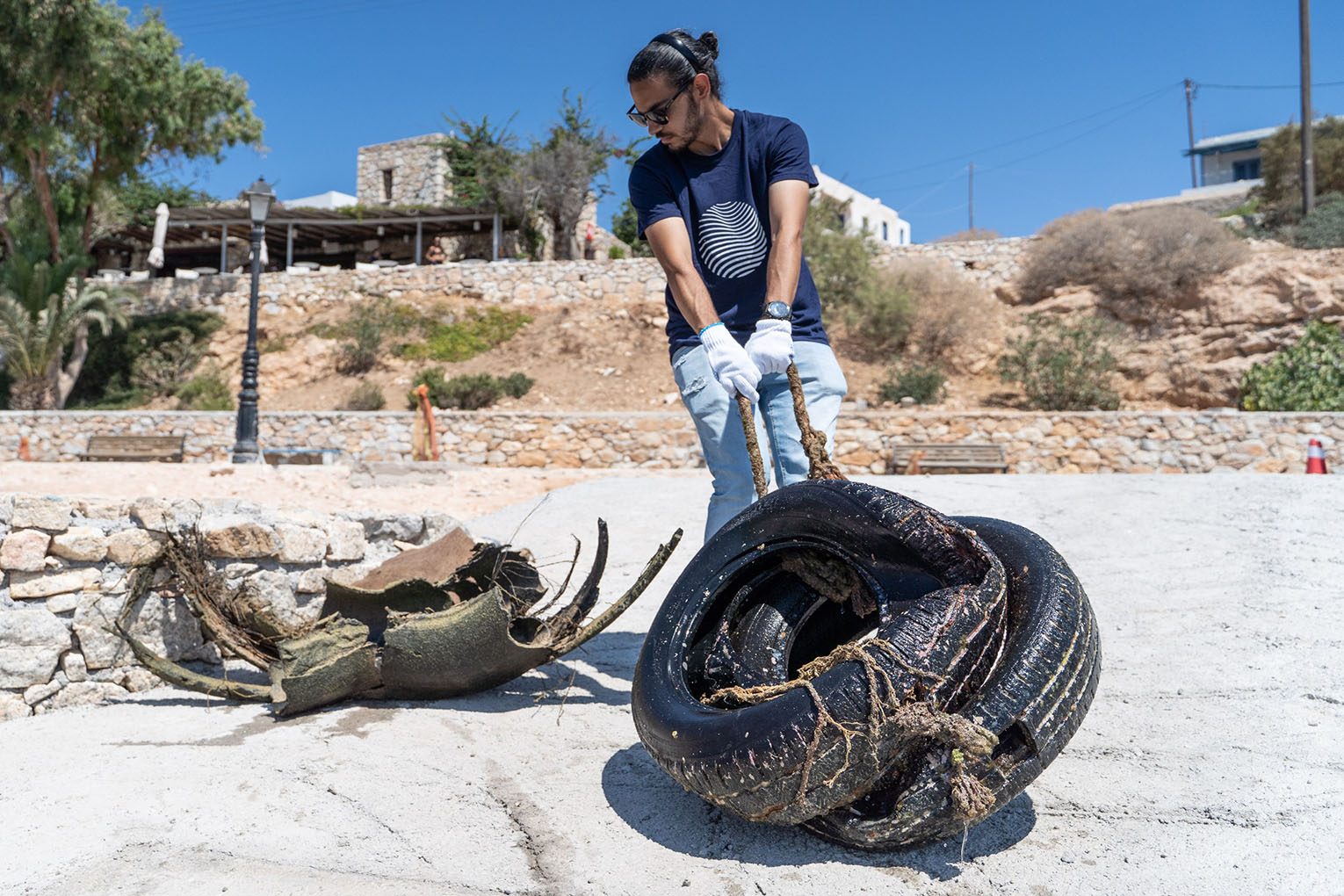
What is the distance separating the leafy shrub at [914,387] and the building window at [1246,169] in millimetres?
44744

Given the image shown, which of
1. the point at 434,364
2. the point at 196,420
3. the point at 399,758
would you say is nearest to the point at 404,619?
the point at 399,758

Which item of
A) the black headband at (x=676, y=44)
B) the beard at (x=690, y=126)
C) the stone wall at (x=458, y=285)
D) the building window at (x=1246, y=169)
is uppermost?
the building window at (x=1246, y=169)

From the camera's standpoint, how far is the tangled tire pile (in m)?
1.81

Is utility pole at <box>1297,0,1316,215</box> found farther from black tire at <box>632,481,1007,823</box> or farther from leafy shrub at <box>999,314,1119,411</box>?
black tire at <box>632,481,1007,823</box>

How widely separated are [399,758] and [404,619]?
0.65 metres

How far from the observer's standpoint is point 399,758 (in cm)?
255

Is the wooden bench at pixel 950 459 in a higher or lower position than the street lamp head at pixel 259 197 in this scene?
lower

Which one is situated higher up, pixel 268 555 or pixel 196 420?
pixel 196 420

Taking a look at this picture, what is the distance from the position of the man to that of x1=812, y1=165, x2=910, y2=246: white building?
39004mm

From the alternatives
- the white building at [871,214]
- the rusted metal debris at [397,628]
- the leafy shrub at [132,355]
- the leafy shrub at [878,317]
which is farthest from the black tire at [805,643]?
the white building at [871,214]

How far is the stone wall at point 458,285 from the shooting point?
79.9ft

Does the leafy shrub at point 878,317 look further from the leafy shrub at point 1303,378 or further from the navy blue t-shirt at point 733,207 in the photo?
the navy blue t-shirt at point 733,207

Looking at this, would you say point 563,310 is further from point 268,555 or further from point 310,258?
point 268,555

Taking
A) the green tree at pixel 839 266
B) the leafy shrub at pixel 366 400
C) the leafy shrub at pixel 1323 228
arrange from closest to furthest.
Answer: the leafy shrub at pixel 366 400 < the leafy shrub at pixel 1323 228 < the green tree at pixel 839 266
